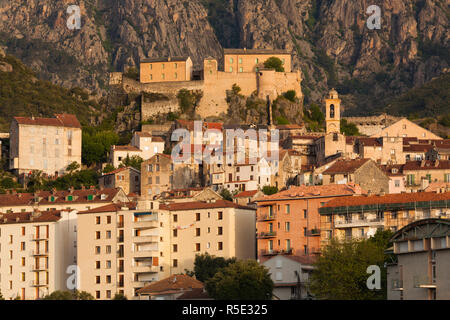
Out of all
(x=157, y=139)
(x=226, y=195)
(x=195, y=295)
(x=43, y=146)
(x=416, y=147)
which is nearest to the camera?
(x=195, y=295)

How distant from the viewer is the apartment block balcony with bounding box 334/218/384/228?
83.7 metres

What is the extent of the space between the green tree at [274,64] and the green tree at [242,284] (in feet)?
233

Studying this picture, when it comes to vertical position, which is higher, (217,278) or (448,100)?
(448,100)

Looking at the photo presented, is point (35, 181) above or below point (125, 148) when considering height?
below

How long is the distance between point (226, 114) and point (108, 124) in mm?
15446

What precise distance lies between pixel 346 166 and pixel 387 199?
19713 mm

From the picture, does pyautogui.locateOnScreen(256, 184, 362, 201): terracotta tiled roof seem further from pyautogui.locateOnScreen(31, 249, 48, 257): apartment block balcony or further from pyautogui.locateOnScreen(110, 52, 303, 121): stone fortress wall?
pyautogui.locateOnScreen(110, 52, 303, 121): stone fortress wall

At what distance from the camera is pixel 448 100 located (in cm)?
17975

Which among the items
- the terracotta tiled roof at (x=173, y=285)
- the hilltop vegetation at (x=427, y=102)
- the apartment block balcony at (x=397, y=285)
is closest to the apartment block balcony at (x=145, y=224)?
the terracotta tiled roof at (x=173, y=285)

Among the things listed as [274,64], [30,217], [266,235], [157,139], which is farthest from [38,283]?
[274,64]

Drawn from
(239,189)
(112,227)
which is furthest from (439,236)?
(239,189)

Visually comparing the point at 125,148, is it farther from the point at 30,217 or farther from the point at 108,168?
the point at 30,217

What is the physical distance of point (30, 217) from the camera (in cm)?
9719
